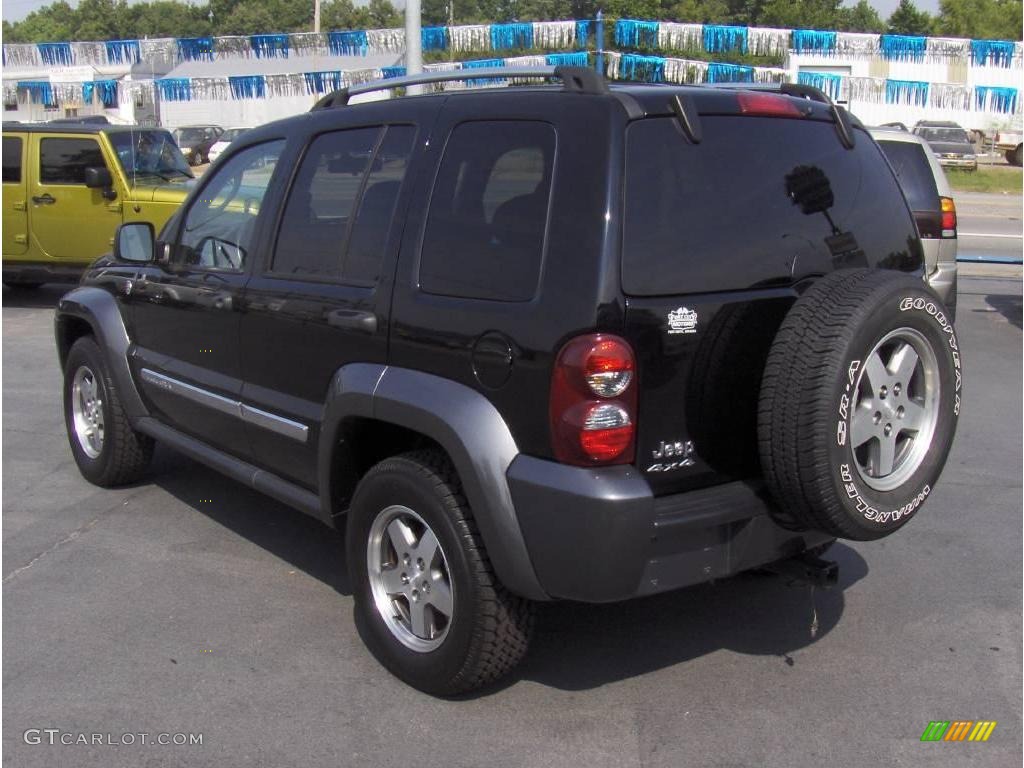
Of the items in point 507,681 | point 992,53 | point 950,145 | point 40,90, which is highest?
point 992,53

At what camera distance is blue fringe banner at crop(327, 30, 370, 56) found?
40594 mm

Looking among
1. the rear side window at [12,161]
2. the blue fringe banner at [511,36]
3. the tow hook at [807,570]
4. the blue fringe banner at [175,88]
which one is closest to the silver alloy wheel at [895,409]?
the tow hook at [807,570]

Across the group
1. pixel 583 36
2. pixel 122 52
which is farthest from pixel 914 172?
pixel 122 52

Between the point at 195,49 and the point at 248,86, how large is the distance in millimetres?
5182

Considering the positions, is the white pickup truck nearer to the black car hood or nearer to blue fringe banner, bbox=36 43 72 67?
the black car hood

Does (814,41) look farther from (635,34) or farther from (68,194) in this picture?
(68,194)

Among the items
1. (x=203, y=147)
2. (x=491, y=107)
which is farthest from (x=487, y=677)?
(x=203, y=147)

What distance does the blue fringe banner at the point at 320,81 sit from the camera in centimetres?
3858

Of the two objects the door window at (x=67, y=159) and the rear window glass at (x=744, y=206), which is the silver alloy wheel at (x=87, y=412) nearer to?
the rear window glass at (x=744, y=206)

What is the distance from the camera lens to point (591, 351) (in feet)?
10.5

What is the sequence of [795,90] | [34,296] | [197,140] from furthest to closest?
1. [197,140]
2. [34,296]
3. [795,90]

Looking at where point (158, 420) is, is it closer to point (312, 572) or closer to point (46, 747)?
point (312, 572)

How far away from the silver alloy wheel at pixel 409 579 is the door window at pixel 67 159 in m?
9.29

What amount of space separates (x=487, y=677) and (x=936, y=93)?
153 feet
